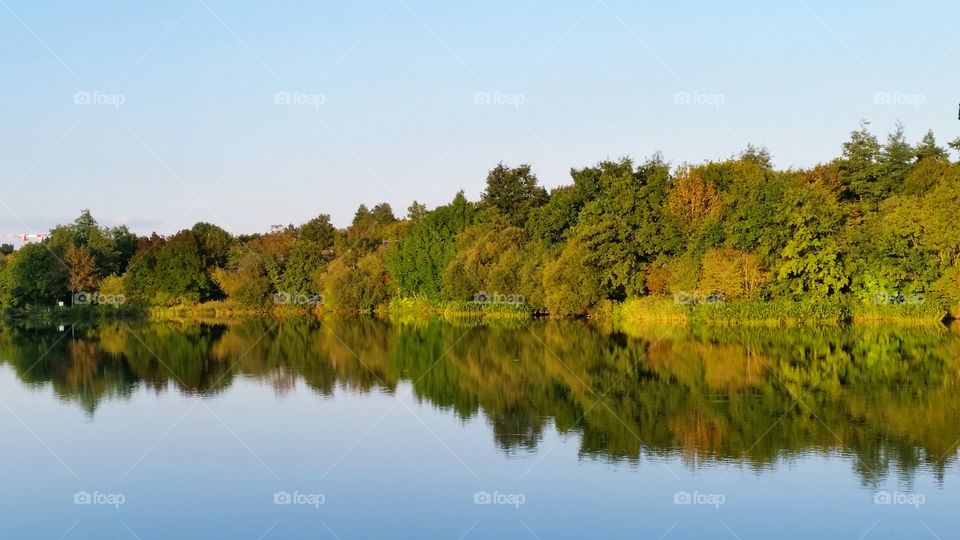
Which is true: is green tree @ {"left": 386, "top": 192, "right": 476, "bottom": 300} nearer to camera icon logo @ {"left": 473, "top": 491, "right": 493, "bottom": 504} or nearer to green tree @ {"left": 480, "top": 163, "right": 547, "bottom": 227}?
green tree @ {"left": 480, "top": 163, "right": 547, "bottom": 227}

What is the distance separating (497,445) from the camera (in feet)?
48.9

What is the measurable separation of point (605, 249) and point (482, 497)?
31109 mm

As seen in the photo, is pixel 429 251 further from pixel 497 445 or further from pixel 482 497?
pixel 482 497

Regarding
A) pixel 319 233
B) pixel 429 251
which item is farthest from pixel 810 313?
pixel 319 233

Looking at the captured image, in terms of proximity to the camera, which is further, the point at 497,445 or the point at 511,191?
the point at 511,191

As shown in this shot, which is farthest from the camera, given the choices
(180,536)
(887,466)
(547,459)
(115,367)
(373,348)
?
(373,348)

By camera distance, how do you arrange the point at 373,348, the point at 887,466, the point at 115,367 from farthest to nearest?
the point at 373,348 < the point at 115,367 < the point at 887,466

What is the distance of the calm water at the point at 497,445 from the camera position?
11031 millimetres

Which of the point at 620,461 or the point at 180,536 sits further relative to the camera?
the point at 620,461

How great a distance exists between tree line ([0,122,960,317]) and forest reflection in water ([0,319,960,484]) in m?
3.96

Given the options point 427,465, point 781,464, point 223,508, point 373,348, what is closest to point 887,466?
point 781,464

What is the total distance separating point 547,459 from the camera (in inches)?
541

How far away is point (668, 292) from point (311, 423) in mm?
27094

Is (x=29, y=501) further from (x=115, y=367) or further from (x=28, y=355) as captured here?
(x=28, y=355)
